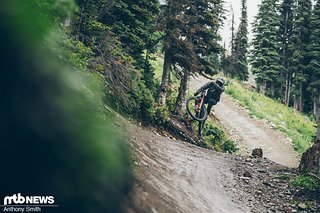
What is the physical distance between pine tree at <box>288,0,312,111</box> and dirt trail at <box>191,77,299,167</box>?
559 inches

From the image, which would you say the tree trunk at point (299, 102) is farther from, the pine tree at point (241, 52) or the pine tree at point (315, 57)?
the pine tree at point (241, 52)

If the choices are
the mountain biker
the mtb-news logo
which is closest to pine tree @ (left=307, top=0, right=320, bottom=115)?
the mountain biker

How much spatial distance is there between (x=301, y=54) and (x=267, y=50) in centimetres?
481

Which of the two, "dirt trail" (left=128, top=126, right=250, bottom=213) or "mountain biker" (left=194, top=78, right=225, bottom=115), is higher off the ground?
"mountain biker" (left=194, top=78, right=225, bottom=115)

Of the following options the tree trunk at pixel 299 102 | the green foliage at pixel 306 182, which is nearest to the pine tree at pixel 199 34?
the green foliage at pixel 306 182

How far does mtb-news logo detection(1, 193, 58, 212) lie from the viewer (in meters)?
2.57

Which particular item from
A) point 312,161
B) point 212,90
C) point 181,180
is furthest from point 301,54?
point 181,180

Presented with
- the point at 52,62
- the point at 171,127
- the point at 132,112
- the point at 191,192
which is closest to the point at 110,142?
the point at 52,62

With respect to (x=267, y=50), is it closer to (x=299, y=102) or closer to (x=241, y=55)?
(x=299, y=102)

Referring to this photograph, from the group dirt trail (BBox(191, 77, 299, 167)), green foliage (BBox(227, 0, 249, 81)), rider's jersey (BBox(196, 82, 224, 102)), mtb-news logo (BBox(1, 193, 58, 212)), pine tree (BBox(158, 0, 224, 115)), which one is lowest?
dirt trail (BBox(191, 77, 299, 167))

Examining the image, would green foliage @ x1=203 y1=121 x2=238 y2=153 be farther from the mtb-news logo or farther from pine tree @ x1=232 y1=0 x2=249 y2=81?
pine tree @ x1=232 y1=0 x2=249 y2=81

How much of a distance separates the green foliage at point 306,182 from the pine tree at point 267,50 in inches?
1514

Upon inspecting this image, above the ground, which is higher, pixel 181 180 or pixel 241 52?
pixel 241 52

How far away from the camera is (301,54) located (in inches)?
1718
